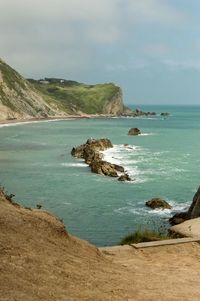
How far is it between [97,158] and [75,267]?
5240 cm

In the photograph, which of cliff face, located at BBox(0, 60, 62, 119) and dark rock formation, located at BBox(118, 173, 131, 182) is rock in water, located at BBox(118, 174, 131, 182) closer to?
dark rock formation, located at BBox(118, 173, 131, 182)

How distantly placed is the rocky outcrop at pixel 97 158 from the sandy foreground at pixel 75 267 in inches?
1540

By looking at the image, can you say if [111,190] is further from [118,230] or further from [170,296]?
[170,296]

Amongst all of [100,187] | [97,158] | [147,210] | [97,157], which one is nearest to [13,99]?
[97,157]

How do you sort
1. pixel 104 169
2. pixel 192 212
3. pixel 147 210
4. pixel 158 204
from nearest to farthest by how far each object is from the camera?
pixel 192 212 → pixel 147 210 → pixel 158 204 → pixel 104 169

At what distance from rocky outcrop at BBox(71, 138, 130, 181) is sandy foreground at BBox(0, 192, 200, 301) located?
128 ft

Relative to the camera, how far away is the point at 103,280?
34.7 feet

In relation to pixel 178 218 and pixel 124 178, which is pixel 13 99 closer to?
pixel 124 178

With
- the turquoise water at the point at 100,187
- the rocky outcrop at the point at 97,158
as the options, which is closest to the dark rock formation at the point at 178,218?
the turquoise water at the point at 100,187

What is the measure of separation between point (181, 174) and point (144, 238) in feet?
130

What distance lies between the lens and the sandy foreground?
9367mm

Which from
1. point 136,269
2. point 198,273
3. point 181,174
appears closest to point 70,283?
point 136,269

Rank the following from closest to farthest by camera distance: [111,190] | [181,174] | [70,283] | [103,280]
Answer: [70,283]
[103,280]
[111,190]
[181,174]

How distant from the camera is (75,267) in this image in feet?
35.9
